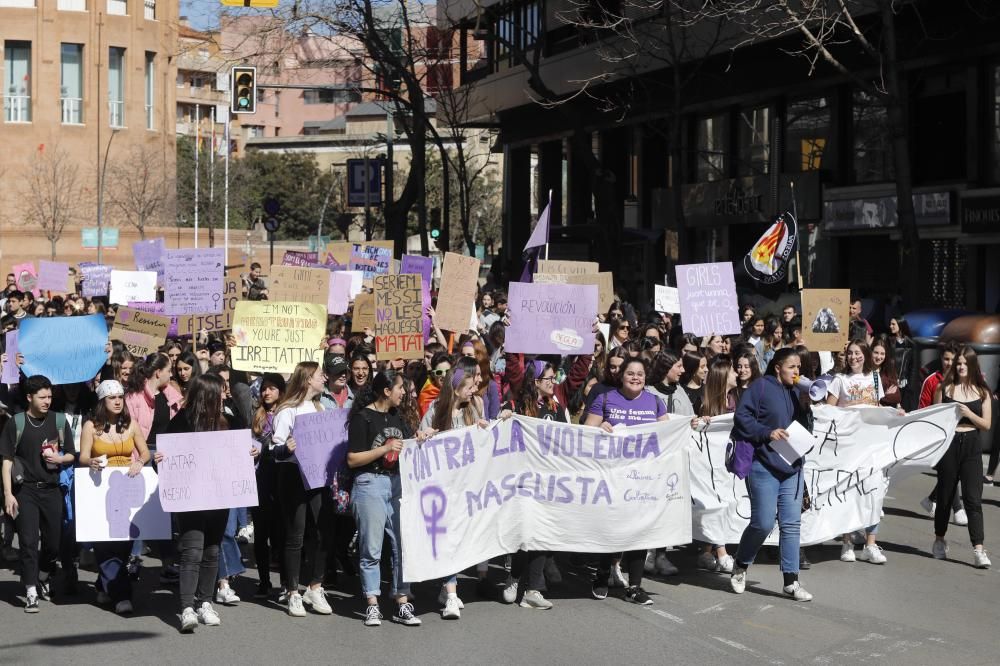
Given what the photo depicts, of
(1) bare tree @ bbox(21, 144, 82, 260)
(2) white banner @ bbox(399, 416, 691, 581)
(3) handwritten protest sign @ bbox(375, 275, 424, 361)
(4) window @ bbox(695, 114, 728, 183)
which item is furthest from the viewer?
(1) bare tree @ bbox(21, 144, 82, 260)

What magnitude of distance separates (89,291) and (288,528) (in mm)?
17352

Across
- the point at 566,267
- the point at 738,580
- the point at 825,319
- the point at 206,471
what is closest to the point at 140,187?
the point at 566,267

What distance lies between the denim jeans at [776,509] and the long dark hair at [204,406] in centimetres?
349

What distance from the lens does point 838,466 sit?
1081 cm

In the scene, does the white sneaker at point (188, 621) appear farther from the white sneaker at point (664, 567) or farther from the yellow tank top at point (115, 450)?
the white sneaker at point (664, 567)

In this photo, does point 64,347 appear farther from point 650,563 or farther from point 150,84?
point 150,84

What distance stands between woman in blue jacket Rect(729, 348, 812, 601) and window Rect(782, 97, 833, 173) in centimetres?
2216

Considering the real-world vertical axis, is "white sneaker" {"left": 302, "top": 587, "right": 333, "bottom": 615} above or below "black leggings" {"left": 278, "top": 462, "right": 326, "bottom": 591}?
below

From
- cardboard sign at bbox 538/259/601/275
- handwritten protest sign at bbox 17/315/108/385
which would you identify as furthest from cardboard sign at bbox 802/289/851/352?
handwritten protest sign at bbox 17/315/108/385

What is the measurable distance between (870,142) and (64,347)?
21.5 meters

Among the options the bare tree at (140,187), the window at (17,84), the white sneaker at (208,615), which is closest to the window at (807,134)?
the white sneaker at (208,615)

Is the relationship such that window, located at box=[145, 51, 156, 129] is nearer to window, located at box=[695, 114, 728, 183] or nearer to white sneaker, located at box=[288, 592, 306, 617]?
window, located at box=[695, 114, 728, 183]

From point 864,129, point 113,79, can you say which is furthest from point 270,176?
point 864,129

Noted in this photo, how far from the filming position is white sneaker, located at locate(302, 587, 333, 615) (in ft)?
29.6
